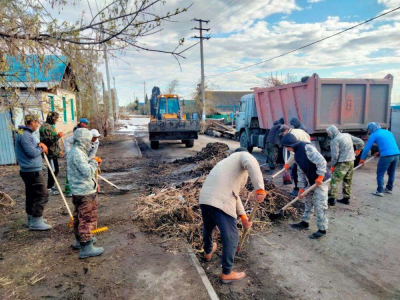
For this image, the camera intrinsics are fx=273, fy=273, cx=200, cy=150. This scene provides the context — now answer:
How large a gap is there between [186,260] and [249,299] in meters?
0.96

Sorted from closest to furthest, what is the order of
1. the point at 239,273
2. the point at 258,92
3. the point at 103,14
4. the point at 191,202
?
the point at 103,14, the point at 239,273, the point at 191,202, the point at 258,92

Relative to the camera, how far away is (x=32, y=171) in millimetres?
4191

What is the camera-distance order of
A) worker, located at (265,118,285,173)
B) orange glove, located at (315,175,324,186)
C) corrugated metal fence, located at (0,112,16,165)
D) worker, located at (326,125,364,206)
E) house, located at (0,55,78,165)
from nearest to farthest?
house, located at (0,55,78,165) < orange glove, located at (315,175,324,186) < worker, located at (326,125,364,206) < worker, located at (265,118,285,173) < corrugated metal fence, located at (0,112,16,165)

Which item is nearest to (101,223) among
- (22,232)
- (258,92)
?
(22,232)

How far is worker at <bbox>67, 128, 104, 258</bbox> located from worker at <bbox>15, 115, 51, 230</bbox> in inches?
43.5

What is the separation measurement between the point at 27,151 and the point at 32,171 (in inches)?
13.4

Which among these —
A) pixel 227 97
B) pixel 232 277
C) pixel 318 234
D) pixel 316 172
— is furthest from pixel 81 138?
pixel 227 97

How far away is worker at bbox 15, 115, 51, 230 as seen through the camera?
13.4 ft

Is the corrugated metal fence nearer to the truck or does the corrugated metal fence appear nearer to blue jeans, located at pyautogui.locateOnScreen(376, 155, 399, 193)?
the truck

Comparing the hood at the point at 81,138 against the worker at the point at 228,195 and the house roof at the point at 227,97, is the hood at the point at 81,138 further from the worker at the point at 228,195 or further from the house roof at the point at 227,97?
the house roof at the point at 227,97

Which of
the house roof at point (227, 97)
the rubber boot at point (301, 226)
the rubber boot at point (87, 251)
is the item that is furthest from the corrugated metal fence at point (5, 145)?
the house roof at point (227, 97)

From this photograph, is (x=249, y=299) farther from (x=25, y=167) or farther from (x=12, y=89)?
(x=25, y=167)

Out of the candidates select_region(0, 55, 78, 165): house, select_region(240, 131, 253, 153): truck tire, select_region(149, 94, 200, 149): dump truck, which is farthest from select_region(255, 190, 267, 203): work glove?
select_region(149, 94, 200, 149): dump truck

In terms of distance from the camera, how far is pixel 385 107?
843 centimetres
